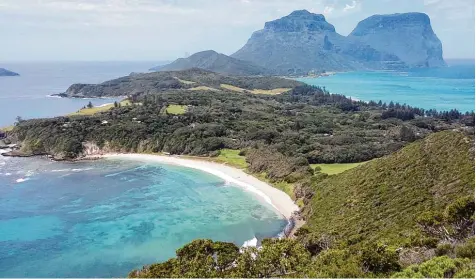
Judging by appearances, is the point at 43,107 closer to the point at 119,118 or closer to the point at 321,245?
the point at 119,118

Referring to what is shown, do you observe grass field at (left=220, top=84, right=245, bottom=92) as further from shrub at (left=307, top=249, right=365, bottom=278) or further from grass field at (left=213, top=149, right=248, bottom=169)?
shrub at (left=307, top=249, right=365, bottom=278)

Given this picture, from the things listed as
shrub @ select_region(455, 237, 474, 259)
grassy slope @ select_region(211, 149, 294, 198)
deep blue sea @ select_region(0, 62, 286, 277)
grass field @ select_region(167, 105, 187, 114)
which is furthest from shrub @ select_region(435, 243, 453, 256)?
grass field @ select_region(167, 105, 187, 114)

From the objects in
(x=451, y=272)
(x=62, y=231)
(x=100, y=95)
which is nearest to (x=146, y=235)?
(x=62, y=231)

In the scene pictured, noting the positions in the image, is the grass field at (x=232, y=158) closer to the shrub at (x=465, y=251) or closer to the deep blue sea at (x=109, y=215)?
the deep blue sea at (x=109, y=215)

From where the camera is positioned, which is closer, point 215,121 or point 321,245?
point 321,245

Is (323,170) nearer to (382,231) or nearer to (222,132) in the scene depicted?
(382,231)

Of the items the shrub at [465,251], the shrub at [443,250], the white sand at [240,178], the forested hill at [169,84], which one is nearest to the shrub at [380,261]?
the shrub at [443,250]
